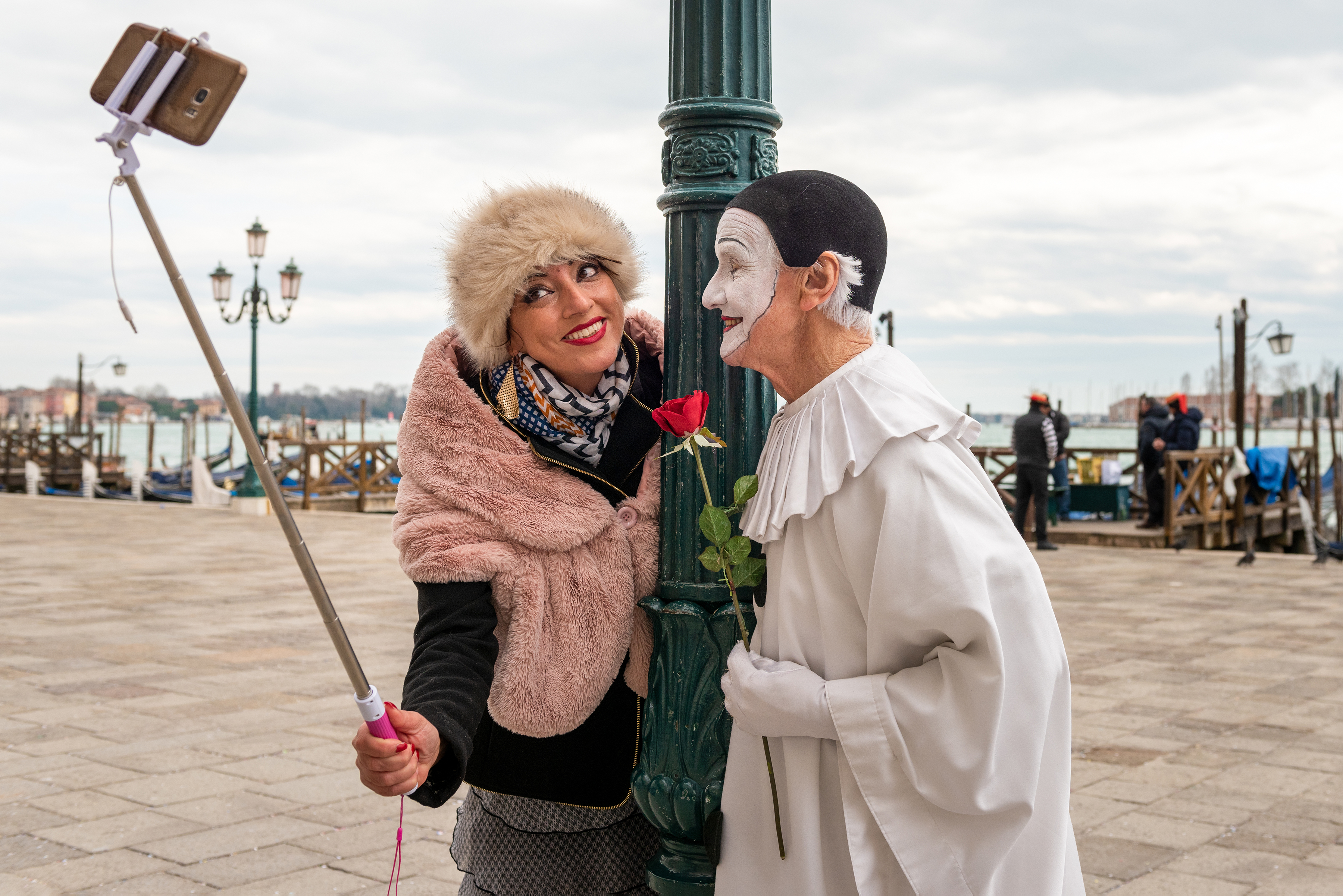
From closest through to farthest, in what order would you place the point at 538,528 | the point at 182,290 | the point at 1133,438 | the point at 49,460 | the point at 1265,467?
the point at 182,290
the point at 538,528
the point at 1265,467
the point at 49,460
the point at 1133,438

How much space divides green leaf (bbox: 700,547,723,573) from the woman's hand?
1.43 feet

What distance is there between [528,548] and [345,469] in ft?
66.5

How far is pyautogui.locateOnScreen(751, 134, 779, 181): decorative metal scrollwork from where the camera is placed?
5.99 feet

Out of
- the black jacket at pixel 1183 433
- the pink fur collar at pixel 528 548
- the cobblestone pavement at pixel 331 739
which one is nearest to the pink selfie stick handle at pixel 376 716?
the pink fur collar at pixel 528 548

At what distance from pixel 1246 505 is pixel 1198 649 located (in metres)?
10.3

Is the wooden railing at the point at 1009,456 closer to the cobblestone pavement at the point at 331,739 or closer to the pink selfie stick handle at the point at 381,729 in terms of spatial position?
the cobblestone pavement at the point at 331,739

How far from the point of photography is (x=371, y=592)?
370 inches

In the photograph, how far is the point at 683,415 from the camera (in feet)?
5.06

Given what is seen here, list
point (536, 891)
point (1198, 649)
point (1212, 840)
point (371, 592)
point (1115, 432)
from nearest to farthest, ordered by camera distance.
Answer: point (536, 891) → point (1212, 840) → point (1198, 649) → point (371, 592) → point (1115, 432)

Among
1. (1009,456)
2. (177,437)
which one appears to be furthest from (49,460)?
(177,437)

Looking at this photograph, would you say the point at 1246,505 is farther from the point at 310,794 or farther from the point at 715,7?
the point at 715,7

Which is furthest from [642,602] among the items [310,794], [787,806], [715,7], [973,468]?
[310,794]

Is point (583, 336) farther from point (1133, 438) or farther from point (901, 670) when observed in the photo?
point (1133, 438)

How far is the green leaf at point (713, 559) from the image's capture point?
1575 millimetres
